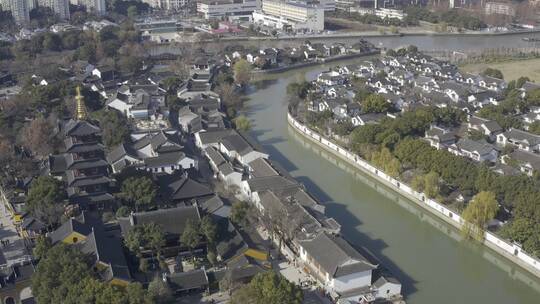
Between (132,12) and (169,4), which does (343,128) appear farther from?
(169,4)

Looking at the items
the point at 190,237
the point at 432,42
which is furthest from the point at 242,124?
the point at 432,42

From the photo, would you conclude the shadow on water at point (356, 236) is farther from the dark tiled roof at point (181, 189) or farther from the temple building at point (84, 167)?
the temple building at point (84, 167)

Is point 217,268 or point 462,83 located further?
point 462,83

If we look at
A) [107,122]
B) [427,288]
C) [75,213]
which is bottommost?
[427,288]

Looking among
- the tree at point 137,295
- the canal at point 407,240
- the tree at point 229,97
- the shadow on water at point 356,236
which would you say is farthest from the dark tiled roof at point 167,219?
the tree at point 229,97

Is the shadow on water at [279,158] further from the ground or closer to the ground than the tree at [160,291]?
further from the ground

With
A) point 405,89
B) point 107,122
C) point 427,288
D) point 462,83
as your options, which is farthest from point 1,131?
point 462,83

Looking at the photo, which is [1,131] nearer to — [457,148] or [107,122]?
[107,122]
